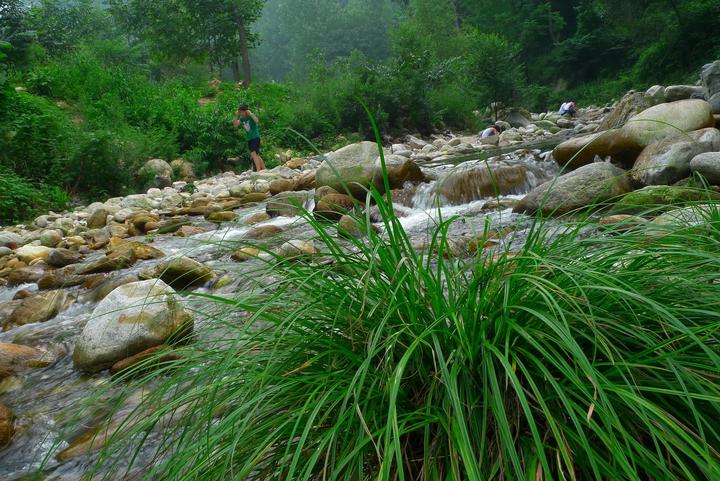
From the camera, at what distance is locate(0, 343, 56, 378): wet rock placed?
3.25 metres

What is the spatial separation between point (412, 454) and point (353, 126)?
17866 millimetres

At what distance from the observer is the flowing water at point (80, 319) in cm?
205

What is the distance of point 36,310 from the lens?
4426 millimetres

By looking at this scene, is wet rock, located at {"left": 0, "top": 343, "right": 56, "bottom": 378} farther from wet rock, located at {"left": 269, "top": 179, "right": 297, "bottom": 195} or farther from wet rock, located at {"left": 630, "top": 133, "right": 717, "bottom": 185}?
wet rock, located at {"left": 269, "top": 179, "right": 297, "bottom": 195}

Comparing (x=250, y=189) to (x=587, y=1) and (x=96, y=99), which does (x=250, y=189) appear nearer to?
(x=96, y=99)

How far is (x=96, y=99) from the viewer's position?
51.7ft

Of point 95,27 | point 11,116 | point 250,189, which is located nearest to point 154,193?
point 250,189

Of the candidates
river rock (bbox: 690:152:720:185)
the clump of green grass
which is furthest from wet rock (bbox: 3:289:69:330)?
river rock (bbox: 690:152:720:185)

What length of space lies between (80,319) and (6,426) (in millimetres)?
1925

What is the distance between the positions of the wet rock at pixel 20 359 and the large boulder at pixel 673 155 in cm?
545

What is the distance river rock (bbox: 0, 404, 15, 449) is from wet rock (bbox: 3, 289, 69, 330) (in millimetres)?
2070

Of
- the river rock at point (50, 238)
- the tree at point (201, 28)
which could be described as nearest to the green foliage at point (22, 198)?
the river rock at point (50, 238)

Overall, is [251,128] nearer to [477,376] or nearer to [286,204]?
[286,204]

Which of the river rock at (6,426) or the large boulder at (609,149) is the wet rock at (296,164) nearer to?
→ the large boulder at (609,149)
